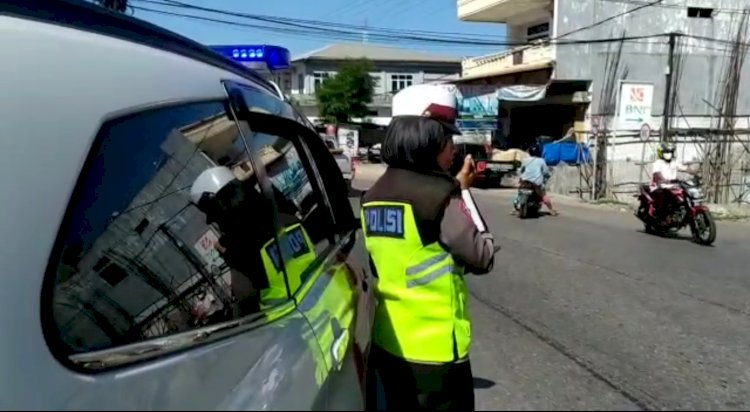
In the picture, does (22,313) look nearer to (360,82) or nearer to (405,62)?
(360,82)

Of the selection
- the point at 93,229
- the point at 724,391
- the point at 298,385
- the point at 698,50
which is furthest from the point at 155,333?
the point at 698,50

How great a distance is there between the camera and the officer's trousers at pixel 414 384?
7.75 ft

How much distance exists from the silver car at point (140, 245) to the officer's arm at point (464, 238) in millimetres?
420

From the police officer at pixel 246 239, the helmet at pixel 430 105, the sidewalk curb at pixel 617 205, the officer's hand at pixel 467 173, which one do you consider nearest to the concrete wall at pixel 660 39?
the sidewalk curb at pixel 617 205

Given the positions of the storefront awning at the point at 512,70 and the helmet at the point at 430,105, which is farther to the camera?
the storefront awning at the point at 512,70

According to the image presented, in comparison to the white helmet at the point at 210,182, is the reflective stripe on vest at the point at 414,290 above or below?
below

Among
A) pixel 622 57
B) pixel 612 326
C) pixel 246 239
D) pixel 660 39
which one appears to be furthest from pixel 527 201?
pixel 660 39

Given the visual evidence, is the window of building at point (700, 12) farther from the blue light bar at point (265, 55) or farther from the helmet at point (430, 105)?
the helmet at point (430, 105)

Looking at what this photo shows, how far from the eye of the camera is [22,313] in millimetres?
1161

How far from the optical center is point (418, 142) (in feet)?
7.54

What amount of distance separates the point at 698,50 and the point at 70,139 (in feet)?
99.0

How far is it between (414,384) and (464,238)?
0.54 metres

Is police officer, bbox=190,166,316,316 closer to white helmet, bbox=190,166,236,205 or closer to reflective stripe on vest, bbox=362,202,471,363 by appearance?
white helmet, bbox=190,166,236,205

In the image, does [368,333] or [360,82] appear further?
[360,82]
